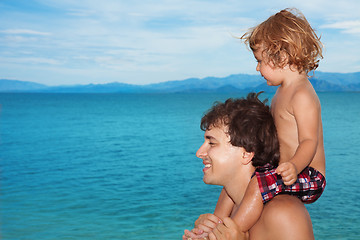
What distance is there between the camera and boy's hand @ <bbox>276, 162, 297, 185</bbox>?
2408 mm

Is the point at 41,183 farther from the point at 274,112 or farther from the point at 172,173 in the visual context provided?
the point at 274,112

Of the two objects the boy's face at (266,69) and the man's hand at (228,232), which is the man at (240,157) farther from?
the boy's face at (266,69)

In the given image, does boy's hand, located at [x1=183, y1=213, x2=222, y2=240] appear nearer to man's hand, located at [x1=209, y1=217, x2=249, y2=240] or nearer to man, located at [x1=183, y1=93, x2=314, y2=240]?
man, located at [x1=183, y1=93, x2=314, y2=240]

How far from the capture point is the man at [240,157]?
2.43 metres

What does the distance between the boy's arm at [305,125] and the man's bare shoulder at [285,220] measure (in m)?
0.19

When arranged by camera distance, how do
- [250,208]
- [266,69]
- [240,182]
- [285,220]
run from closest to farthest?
[285,220], [250,208], [240,182], [266,69]

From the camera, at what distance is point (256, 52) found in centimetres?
288

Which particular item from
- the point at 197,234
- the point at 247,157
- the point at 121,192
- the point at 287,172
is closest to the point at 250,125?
the point at 247,157

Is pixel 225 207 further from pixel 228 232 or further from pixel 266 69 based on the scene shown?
pixel 266 69

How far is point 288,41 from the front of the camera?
2.70m

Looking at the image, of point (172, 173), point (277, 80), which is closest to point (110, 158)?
point (172, 173)

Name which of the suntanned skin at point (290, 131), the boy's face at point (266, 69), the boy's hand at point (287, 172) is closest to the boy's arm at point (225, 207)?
the suntanned skin at point (290, 131)

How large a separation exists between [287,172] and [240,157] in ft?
0.86

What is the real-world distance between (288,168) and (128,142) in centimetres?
3487
